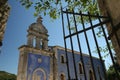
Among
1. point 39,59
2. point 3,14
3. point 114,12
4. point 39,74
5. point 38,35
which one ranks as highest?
point 38,35

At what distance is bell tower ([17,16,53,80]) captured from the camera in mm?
15836

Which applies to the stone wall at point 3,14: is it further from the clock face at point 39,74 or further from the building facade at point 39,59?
the clock face at point 39,74

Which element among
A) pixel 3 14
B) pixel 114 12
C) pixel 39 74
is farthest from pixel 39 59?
pixel 114 12

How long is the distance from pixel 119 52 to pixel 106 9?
3.26 feet

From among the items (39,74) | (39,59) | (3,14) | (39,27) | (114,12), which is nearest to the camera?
(114,12)

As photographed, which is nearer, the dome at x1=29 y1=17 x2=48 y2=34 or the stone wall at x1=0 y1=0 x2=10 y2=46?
the stone wall at x1=0 y1=0 x2=10 y2=46

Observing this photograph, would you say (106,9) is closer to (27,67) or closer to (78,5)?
(78,5)

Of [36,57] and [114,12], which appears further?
[36,57]

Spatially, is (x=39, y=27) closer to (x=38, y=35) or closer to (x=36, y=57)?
Result: (x=38, y=35)

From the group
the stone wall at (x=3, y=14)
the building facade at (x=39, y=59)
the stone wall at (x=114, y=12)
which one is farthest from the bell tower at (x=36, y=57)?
the stone wall at (x=114, y=12)

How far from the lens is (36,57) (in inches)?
691

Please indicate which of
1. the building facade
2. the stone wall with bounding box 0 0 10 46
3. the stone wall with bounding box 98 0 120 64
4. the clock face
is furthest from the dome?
the stone wall with bounding box 98 0 120 64

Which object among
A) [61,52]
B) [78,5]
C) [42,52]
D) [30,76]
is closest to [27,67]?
[30,76]

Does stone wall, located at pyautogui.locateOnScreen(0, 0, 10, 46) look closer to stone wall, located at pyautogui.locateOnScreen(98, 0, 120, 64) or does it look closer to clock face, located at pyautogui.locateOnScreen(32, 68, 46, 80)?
stone wall, located at pyautogui.locateOnScreen(98, 0, 120, 64)
